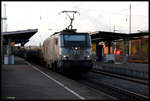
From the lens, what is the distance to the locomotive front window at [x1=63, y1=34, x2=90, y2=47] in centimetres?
1889

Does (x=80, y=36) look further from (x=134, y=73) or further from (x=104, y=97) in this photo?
(x=104, y=97)

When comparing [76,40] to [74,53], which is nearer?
[74,53]

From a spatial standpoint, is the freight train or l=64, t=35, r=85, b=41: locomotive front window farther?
l=64, t=35, r=85, b=41: locomotive front window

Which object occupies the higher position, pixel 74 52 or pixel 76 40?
pixel 76 40

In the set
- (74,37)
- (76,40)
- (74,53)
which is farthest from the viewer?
(74,37)

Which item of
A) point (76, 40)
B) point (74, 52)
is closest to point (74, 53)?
point (74, 52)

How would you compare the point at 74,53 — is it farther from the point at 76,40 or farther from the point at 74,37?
the point at 74,37

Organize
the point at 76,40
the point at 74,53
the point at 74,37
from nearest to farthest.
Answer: the point at 74,53, the point at 76,40, the point at 74,37

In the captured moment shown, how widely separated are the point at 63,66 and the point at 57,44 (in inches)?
84.2

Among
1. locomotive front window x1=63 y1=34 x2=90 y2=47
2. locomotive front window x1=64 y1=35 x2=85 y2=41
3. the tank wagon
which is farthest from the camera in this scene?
locomotive front window x1=64 y1=35 x2=85 y2=41

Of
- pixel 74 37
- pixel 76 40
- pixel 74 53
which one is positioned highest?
pixel 74 37

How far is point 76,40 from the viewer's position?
62.4ft

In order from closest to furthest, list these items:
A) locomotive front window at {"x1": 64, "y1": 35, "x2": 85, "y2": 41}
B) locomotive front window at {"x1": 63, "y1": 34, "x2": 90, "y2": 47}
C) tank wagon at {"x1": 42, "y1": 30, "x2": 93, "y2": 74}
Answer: tank wagon at {"x1": 42, "y1": 30, "x2": 93, "y2": 74}
locomotive front window at {"x1": 63, "y1": 34, "x2": 90, "y2": 47}
locomotive front window at {"x1": 64, "y1": 35, "x2": 85, "y2": 41}

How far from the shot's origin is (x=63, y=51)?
60.5ft
